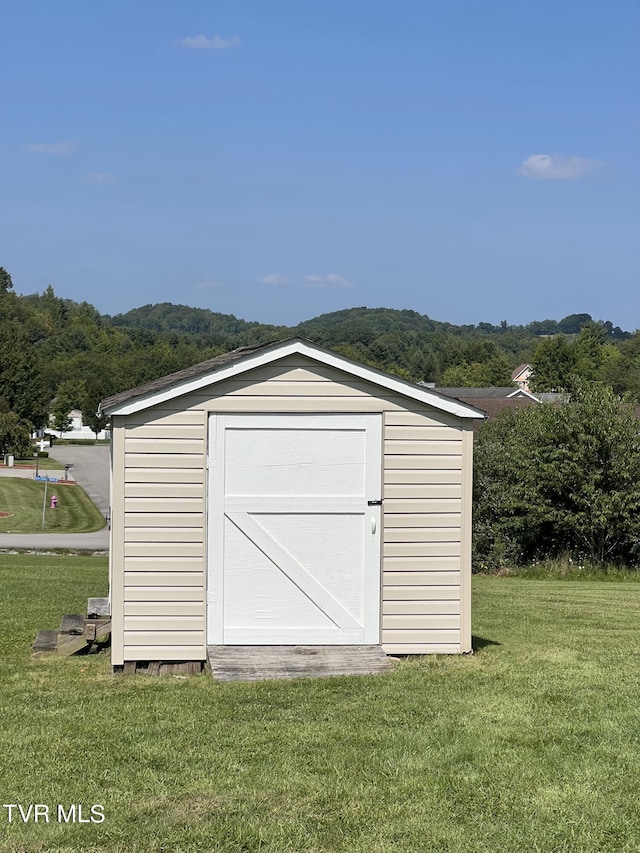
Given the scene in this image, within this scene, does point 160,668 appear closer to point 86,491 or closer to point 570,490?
point 570,490

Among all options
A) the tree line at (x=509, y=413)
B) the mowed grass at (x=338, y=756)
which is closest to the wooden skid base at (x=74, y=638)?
the mowed grass at (x=338, y=756)

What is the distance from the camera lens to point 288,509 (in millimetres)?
8695

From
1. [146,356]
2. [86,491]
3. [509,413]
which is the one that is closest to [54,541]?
[509,413]

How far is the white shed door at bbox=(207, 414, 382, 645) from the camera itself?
28.2ft

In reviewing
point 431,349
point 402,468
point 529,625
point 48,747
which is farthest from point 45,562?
point 431,349

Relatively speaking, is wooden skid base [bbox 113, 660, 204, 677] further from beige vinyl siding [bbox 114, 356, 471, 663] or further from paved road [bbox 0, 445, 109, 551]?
paved road [bbox 0, 445, 109, 551]

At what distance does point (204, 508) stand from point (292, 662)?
4.88 feet

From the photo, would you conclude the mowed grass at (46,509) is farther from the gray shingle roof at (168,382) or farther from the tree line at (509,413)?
Result: the gray shingle roof at (168,382)

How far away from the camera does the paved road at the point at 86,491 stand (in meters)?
29.3

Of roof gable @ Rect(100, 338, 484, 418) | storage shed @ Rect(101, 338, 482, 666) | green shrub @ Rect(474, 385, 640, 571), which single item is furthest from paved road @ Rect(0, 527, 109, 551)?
roof gable @ Rect(100, 338, 484, 418)

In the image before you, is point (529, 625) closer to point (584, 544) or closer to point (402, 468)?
point (402, 468)

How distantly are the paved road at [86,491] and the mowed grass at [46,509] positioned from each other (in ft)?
2.43

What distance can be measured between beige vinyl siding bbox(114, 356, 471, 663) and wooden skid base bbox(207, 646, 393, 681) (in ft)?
1.00

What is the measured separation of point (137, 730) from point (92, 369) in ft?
366
